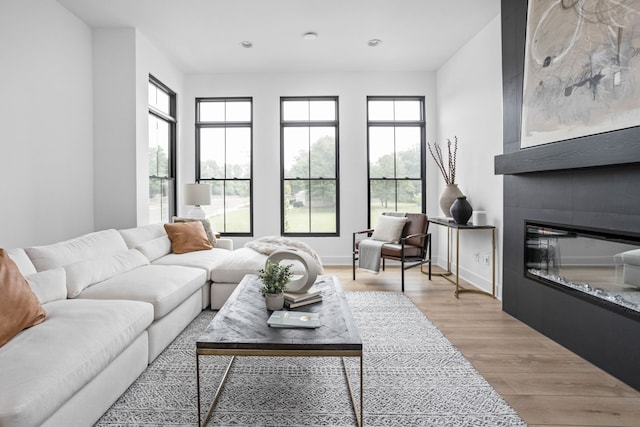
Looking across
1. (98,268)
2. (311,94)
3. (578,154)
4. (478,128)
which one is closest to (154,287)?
(98,268)

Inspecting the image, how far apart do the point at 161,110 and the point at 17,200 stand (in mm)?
2499

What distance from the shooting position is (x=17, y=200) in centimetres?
326

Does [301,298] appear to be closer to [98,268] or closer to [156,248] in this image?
[98,268]

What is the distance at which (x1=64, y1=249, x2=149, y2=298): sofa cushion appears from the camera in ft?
8.73

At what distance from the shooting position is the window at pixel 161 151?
16.7 feet

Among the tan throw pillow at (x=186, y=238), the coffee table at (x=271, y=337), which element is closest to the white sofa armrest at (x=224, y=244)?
the tan throw pillow at (x=186, y=238)

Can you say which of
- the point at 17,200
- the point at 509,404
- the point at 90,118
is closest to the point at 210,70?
the point at 90,118

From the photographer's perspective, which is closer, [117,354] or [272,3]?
[117,354]

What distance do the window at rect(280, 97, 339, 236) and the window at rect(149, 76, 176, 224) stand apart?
1713mm

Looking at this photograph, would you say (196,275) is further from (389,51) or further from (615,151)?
(389,51)

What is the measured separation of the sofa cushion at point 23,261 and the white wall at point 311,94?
349cm

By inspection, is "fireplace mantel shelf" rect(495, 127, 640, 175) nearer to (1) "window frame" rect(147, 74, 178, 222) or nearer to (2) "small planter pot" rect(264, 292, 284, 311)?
(2) "small planter pot" rect(264, 292, 284, 311)

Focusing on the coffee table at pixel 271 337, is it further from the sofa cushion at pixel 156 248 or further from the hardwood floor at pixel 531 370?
the sofa cushion at pixel 156 248

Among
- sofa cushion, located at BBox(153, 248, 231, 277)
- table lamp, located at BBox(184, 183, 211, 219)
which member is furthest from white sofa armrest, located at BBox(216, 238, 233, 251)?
table lamp, located at BBox(184, 183, 211, 219)
